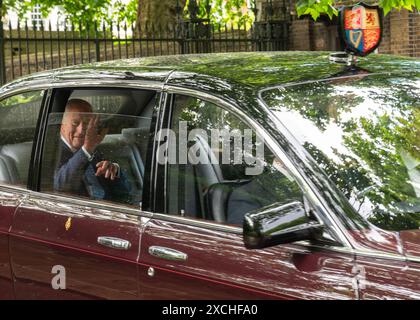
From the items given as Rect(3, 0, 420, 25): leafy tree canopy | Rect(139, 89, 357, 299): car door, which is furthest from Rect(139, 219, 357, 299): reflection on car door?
Rect(3, 0, 420, 25): leafy tree canopy

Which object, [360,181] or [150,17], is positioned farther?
[150,17]

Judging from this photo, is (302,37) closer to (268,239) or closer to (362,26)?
(362,26)

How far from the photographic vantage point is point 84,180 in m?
4.04

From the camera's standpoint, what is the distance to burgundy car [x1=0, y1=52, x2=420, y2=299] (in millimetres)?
2871

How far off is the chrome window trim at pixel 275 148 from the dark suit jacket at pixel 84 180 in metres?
0.53

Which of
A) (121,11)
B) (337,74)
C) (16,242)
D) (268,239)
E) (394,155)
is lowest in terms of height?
(16,242)

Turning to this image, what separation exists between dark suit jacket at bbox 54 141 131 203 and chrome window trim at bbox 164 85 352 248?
526 millimetres

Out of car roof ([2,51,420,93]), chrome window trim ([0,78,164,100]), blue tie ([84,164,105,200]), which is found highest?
car roof ([2,51,420,93])

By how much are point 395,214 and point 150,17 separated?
1536 centimetres

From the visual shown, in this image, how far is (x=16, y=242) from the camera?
4145 millimetres

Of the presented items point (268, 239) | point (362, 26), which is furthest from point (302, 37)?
point (268, 239)

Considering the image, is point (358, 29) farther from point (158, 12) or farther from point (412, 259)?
point (158, 12)

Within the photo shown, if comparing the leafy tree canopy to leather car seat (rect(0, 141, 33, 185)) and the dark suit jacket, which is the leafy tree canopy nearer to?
leather car seat (rect(0, 141, 33, 185))

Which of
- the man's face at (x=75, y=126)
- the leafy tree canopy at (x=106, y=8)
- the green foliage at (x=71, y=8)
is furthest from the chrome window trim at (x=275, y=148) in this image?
the green foliage at (x=71, y=8)
